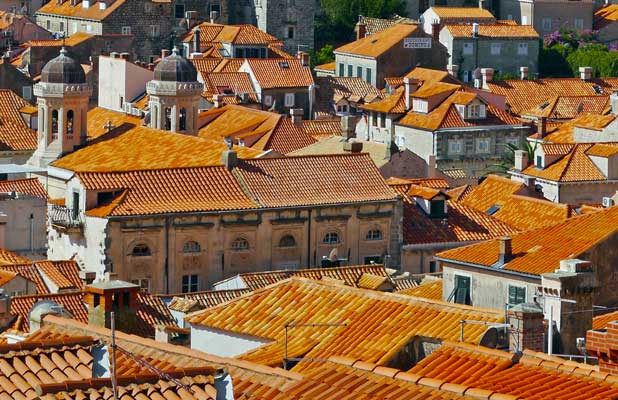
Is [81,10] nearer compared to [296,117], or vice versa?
[296,117]

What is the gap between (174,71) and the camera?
90500 mm

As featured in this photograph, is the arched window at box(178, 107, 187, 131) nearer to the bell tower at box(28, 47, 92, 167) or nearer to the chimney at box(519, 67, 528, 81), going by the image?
the bell tower at box(28, 47, 92, 167)

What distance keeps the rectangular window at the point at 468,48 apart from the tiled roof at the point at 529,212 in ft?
210

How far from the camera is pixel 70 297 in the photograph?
5391 centimetres

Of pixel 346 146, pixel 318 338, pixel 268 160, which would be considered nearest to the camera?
pixel 318 338

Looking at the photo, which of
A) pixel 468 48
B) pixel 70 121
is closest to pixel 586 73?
pixel 468 48

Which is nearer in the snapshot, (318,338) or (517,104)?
(318,338)

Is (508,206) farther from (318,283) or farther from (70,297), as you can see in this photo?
(318,283)

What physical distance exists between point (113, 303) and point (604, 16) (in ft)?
409

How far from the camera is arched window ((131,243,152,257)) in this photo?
7169 cm

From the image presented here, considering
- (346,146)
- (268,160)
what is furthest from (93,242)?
(346,146)

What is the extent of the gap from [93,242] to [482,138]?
156 feet

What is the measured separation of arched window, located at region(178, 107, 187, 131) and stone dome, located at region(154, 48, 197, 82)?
3.73ft

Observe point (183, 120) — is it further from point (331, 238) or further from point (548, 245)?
point (548, 245)
